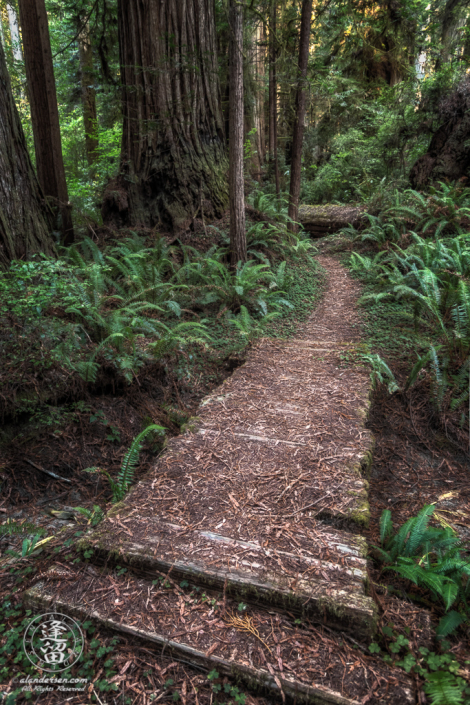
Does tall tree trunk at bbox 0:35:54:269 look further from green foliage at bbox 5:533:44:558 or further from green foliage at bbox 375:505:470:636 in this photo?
green foliage at bbox 375:505:470:636

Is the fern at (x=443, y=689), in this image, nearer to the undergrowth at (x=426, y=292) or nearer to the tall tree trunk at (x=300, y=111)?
the undergrowth at (x=426, y=292)

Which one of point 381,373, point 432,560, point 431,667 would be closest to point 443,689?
point 431,667

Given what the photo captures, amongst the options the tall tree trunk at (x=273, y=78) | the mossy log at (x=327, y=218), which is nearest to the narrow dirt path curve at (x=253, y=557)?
the tall tree trunk at (x=273, y=78)

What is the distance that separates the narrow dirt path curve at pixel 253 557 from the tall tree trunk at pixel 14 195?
108 inches

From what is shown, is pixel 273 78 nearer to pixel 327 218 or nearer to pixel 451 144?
pixel 327 218

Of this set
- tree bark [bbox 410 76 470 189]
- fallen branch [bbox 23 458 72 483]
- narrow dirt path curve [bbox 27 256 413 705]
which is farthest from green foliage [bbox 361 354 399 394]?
tree bark [bbox 410 76 470 189]

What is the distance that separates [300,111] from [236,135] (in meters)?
2.78

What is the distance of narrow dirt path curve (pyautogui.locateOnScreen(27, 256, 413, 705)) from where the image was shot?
1781 mm

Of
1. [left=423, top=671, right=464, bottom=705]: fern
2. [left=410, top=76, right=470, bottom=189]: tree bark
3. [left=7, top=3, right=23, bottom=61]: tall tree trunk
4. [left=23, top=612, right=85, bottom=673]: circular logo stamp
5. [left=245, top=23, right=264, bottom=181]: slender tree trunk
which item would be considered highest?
[left=7, top=3, right=23, bottom=61]: tall tree trunk

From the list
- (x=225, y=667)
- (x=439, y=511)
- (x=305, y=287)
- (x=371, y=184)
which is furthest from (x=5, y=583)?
(x=371, y=184)

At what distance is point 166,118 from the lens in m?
7.71

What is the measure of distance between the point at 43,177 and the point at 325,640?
26.0 feet

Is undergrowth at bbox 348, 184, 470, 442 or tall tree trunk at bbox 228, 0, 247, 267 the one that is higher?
tall tree trunk at bbox 228, 0, 247, 267

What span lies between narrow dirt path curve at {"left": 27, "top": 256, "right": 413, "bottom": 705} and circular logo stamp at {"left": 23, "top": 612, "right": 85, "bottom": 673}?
0.19 ft
